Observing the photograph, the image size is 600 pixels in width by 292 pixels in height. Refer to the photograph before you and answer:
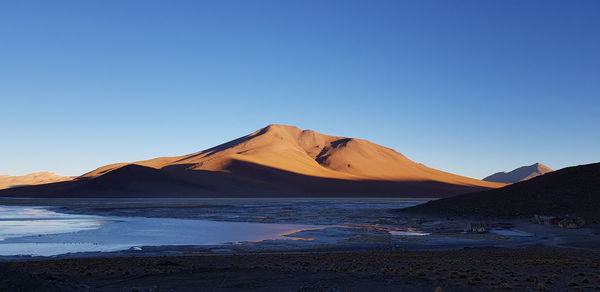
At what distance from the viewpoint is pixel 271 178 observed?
144m

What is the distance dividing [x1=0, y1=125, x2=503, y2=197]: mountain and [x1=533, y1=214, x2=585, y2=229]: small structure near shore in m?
87.2

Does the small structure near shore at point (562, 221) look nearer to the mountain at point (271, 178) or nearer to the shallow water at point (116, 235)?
the shallow water at point (116, 235)

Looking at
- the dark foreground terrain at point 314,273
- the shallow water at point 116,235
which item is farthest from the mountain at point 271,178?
the dark foreground terrain at point 314,273

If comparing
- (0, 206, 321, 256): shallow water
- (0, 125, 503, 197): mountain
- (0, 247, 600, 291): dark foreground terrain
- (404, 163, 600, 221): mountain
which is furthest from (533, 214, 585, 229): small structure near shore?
(0, 125, 503, 197): mountain

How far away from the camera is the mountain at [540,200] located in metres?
41.9

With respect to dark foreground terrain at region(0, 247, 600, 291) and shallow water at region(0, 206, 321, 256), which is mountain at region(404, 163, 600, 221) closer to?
shallow water at region(0, 206, 321, 256)

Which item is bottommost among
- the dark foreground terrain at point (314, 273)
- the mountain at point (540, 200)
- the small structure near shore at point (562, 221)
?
the dark foreground terrain at point (314, 273)

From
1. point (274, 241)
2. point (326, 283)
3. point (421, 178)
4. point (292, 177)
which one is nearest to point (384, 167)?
point (421, 178)

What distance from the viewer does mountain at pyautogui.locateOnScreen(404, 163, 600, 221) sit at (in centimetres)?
4188

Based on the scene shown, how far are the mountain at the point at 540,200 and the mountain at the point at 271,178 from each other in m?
76.7

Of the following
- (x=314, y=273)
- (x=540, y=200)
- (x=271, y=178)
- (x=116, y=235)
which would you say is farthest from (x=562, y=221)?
(x=271, y=178)

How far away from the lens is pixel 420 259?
19.3 meters

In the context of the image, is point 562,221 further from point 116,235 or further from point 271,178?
point 271,178

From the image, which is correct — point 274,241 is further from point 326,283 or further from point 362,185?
point 362,185
